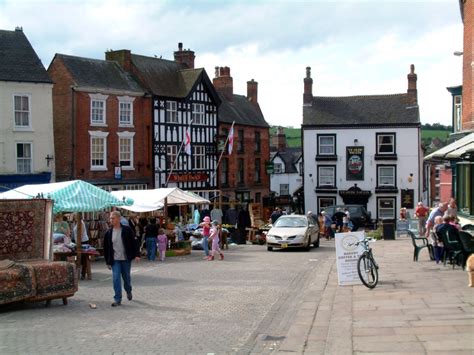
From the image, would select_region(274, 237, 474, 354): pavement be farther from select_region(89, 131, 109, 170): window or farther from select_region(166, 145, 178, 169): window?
select_region(166, 145, 178, 169): window

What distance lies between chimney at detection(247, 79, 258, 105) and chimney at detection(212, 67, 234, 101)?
15.2ft

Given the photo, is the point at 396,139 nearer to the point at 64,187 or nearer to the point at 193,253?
the point at 193,253

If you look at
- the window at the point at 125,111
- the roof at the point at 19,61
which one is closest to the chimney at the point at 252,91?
the window at the point at 125,111

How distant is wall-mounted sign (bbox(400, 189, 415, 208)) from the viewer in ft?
165

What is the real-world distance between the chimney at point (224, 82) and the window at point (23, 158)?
21.5 meters

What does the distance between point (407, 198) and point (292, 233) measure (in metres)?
26.5

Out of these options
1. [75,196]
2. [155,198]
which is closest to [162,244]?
[155,198]

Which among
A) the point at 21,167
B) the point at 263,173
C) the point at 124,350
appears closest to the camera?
the point at 124,350

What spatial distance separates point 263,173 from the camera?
57.0 m

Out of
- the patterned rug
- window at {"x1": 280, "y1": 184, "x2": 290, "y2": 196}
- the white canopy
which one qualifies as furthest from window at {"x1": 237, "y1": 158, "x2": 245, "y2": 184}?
the patterned rug

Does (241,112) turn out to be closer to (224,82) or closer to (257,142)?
(224,82)

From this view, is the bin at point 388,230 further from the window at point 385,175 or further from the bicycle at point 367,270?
the window at point 385,175

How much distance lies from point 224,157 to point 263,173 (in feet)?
23.4

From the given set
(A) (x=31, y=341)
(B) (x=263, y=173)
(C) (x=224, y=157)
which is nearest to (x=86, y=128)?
(C) (x=224, y=157)
